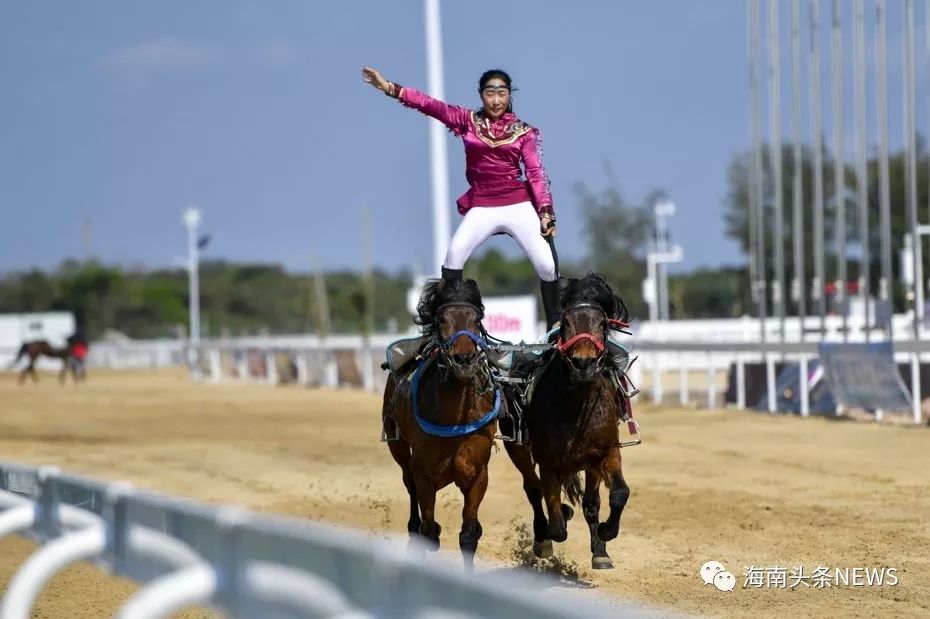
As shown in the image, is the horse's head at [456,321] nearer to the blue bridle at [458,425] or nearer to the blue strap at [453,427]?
the blue bridle at [458,425]

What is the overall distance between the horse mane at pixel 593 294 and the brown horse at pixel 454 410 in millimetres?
624

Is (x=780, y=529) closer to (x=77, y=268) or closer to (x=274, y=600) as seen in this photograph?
(x=274, y=600)

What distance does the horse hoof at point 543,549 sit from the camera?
383 inches

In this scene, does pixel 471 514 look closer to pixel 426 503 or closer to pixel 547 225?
pixel 426 503

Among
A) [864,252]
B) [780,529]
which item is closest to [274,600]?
[780,529]

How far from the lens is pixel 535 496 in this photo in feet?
32.6

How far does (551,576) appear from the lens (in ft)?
30.7

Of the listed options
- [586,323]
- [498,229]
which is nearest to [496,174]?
[498,229]

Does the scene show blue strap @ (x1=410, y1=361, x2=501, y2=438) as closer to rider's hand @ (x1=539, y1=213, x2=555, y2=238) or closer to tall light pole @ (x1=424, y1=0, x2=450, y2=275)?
rider's hand @ (x1=539, y1=213, x2=555, y2=238)

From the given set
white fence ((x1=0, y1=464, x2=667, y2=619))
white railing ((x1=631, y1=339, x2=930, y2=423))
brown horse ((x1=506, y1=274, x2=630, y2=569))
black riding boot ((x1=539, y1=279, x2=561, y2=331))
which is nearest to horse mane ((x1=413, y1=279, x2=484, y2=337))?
brown horse ((x1=506, y1=274, x2=630, y2=569))

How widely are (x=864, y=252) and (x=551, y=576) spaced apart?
62.2 ft

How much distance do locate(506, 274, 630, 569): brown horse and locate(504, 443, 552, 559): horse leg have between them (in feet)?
1.05

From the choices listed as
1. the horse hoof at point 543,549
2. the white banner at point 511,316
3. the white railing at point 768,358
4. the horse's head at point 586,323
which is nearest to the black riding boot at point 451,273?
the horse's head at point 586,323

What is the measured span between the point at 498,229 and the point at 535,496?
177cm
